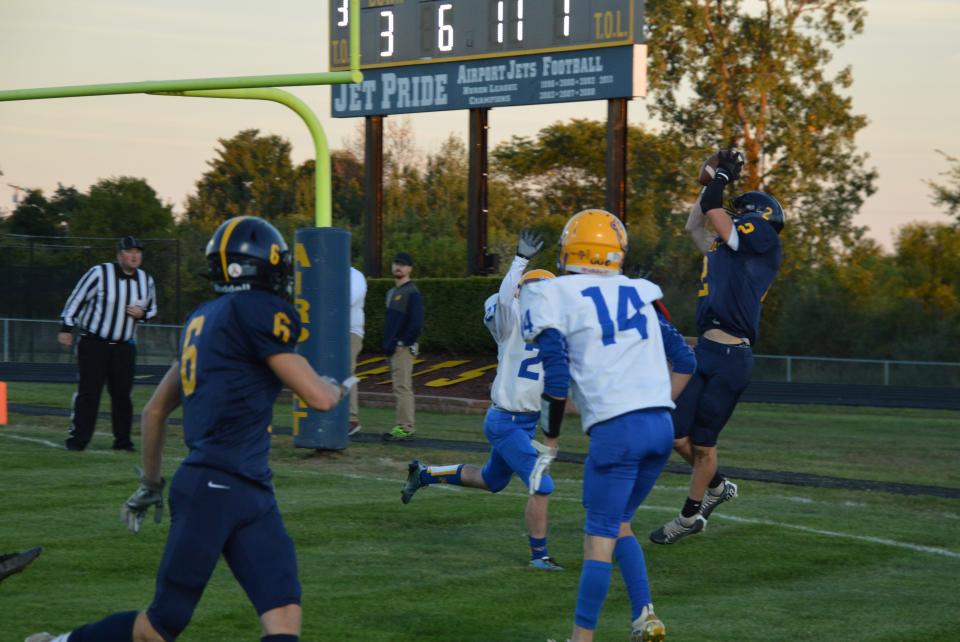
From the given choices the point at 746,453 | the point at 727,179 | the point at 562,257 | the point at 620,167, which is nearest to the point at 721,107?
the point at 620,167

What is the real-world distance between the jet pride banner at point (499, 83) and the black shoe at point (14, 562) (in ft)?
54.3

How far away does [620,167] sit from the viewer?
74.9ft

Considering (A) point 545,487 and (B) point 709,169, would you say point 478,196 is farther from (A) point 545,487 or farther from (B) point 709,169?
(A) point 545,487

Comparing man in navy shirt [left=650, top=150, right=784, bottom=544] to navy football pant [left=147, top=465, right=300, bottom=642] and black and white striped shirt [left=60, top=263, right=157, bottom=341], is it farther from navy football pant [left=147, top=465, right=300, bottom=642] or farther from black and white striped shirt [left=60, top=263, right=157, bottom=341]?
black and white striped shirt [left=60, top=263, right=157, bottom=341]

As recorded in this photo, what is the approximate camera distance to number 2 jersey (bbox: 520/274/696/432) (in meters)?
5.95

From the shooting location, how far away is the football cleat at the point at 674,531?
29.3 feet

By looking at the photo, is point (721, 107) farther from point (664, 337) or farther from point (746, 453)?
point (664, 337)

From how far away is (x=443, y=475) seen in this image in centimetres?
887

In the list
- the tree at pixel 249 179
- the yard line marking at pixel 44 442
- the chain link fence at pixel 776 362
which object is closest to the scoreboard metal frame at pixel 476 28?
the chain link fence at pixel 776 362

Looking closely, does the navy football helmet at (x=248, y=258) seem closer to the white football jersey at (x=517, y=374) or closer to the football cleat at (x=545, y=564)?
the white football jersey at (x=517, y=374)

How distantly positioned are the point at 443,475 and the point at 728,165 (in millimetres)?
2670

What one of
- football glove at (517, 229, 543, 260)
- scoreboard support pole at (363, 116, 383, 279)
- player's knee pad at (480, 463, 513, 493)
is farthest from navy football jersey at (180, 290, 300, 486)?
scoreboard support pole at (363, 116, 383, 279)

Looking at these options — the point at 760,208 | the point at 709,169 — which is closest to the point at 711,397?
the point at 760,208

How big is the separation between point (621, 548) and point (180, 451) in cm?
793
